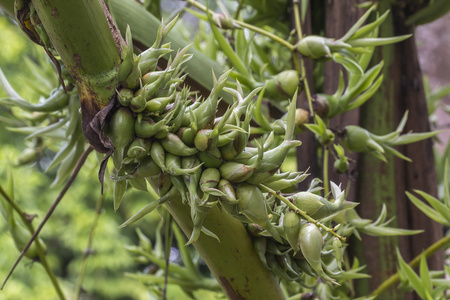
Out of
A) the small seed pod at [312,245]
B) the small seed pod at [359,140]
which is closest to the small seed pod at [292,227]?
the small seed pod at [312,245]

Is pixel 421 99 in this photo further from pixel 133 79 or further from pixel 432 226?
pixel 133 79

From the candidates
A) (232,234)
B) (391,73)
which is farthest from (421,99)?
(232,234)

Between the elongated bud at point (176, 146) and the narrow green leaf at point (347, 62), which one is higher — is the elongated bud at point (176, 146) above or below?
above

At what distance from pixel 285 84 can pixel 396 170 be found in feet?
0.49

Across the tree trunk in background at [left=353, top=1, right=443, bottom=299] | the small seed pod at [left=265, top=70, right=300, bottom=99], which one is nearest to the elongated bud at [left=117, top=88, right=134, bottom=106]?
the small seed pod at [left=265, top=70, right=300, bottom=99]

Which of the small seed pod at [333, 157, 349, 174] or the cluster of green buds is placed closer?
the cluster of green buds

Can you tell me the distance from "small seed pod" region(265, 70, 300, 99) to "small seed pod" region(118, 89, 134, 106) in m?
0.17

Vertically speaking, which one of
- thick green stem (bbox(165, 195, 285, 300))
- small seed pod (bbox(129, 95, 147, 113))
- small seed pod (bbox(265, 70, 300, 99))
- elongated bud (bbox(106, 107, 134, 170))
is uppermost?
small seed pod (bbox(129, 95, 147, 113))

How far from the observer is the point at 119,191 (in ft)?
0.67

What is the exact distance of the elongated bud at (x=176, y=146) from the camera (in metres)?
0.18

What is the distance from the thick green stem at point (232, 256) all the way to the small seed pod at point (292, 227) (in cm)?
3

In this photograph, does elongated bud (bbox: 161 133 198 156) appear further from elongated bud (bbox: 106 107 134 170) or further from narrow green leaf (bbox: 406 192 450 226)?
narrow green leaf (bbox: 406 192 450 226)

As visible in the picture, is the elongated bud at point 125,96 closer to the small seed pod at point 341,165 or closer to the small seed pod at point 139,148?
the small seed pod at point 139,148

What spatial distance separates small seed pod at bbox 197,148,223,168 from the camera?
0.61 feet
